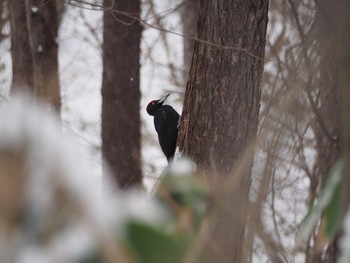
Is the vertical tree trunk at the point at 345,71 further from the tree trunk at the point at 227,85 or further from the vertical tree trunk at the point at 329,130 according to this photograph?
the vertical tree trunk at the point at 329,130

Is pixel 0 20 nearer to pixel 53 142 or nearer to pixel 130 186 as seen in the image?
pixel 130 186

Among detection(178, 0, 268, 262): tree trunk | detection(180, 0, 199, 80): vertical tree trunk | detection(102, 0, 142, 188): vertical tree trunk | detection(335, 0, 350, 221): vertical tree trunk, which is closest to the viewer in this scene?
detection(335, 0, 350, 221): vertical tree trunk

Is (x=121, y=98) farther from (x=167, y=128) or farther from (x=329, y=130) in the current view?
(x=329, y=130)

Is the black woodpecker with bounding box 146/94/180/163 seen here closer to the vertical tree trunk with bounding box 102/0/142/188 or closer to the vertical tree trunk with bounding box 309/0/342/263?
the vertical tree trunk with bounding box 309/0/342/263

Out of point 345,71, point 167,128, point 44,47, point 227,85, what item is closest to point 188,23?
point 44,47

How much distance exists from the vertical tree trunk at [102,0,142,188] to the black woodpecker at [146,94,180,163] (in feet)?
6.50

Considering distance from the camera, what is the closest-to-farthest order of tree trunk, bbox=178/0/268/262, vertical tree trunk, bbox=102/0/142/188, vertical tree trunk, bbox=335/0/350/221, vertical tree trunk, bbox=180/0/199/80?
vertical tree trunk, bbox=335/0/350/221 < tree trunk, bbox=178/0/268/262 < vertical tree trunk, bbox=102/0/142/188 < vertical tree trunk, bbox=180/0/199/80

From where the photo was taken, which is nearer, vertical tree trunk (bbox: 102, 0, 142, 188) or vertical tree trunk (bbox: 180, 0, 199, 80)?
vertical tree trunk (bbox: 102, 0, 142, 188)

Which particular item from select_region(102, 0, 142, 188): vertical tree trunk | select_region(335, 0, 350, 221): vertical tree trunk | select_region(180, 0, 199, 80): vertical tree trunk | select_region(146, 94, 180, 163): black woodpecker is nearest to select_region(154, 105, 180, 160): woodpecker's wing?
select_region(146, 94, 180, 163): black woodpecker

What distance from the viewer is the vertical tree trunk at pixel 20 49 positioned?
890 centimetres

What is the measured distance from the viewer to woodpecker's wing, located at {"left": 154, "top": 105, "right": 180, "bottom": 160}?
20.6 ft

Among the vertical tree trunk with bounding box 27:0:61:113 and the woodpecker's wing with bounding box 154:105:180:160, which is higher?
the vertical tree trunk with bounding box 27:0:61:113

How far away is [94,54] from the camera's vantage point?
39.8 feet

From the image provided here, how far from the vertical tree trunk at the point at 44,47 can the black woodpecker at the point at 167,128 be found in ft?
7.85
